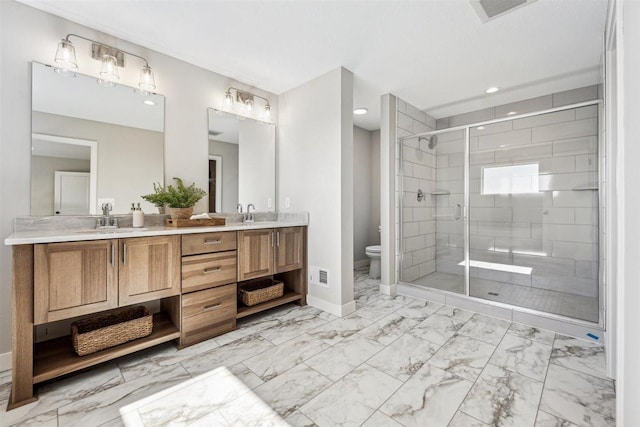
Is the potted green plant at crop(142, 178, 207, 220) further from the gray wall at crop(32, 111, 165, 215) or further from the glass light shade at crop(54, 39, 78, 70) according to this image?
the glass light shade at crop(54, 39, 78, 70)

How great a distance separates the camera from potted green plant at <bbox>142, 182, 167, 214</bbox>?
222 cm

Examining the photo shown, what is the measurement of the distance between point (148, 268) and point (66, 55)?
164 centimetres

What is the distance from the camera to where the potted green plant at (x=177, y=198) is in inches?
87.9

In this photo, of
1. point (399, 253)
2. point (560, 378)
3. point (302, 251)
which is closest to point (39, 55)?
point (302, 251)

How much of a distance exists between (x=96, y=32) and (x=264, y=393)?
9.29ft

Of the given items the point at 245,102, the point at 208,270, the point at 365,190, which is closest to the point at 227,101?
the point at 245,102

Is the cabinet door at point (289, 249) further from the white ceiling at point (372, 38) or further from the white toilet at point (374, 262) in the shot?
the white ceiling at point (372, 38)

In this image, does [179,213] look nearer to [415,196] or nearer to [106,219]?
[106,219]

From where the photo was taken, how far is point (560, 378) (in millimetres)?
1687

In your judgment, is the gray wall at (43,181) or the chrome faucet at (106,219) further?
the chrome faucet at (106,219)

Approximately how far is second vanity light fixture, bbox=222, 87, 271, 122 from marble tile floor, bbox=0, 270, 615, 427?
218cm

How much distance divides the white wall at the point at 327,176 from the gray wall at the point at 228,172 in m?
0.63

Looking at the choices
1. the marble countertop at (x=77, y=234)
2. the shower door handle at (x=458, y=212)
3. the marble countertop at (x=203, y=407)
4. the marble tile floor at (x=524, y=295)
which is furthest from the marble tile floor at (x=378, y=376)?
the shower door handle at (x=458, y=212)

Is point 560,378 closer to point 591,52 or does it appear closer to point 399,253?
point 399,253
